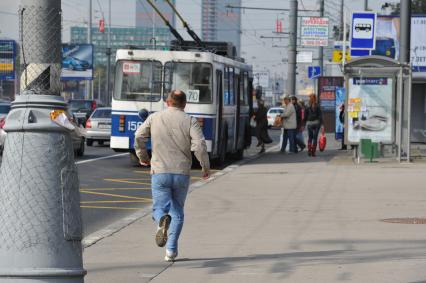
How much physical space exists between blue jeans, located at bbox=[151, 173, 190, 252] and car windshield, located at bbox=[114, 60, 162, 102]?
1494cm

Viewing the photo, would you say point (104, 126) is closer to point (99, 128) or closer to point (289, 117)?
point (99, 128)

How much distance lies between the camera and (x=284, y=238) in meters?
12.2

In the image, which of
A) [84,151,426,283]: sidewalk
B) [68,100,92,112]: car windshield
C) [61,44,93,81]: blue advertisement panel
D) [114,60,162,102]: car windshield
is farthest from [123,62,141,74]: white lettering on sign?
[61,44,93,81]: blue advertisement panel

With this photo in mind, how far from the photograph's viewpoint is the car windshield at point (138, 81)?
25.5m

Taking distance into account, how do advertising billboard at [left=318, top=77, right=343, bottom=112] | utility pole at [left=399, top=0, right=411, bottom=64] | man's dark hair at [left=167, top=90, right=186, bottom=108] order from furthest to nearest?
advertising billboard at [left=318, top=77, right=343, bottom=112] → utility pole at [left=399, top=0, right=411, bottom=64] → man's dark hair at [left=167, top=90, right=186, bottom=108]

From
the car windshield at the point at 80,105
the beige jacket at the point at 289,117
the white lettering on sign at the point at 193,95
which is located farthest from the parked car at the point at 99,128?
the car windshield at the point at 80,105

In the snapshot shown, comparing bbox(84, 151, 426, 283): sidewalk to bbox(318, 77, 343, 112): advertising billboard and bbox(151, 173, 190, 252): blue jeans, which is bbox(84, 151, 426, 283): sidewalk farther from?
bbox(318, 77, 343, 112): advertising billboard

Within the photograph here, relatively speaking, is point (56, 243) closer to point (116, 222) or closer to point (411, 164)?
point (116, 222)

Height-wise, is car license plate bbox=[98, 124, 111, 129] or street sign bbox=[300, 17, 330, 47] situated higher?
street sign bbox=[300, 17, 330, 47]

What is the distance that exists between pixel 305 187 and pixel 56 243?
1330cm

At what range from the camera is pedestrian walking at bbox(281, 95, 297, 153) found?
32062 millimetres

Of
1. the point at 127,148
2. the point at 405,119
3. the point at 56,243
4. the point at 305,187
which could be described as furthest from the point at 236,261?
the point at 405,119

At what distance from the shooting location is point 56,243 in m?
6.69

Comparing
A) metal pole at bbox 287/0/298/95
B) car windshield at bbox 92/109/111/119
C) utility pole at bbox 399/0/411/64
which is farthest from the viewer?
metal pole at bbox 287/0/298/95
